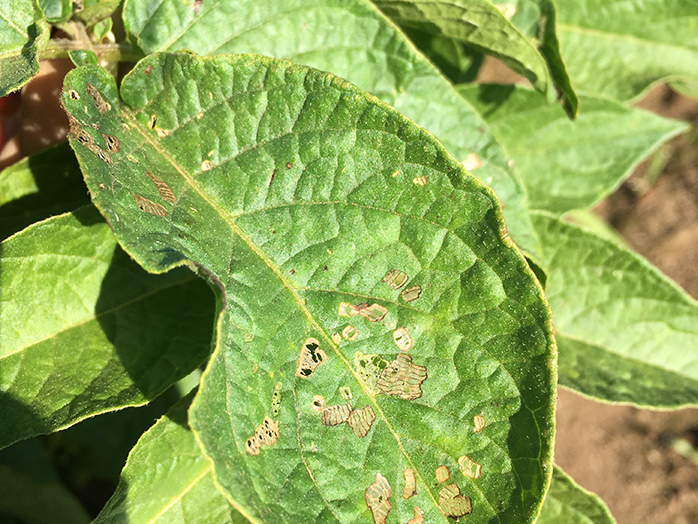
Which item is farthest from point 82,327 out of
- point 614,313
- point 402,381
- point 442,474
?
point 614,313

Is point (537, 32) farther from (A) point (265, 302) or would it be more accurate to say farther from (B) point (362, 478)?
(B) point (362, 478)

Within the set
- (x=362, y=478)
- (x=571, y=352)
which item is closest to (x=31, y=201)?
(x=362, y=478)

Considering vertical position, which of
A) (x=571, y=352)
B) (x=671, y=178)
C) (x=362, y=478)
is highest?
(x=362, y=478)

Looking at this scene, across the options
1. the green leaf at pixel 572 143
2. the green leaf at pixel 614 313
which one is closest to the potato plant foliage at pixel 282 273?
the green leaf at pixel 614 313

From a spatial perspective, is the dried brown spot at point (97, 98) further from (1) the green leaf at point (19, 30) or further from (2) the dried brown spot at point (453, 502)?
(2) the dried brown spot at point (453, 502)

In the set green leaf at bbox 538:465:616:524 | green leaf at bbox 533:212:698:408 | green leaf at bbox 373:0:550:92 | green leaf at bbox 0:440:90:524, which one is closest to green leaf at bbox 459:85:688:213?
green leaf at bbox 533:212:698:408

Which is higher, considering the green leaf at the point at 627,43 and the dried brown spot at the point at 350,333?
the dried brown spot at the point at 350,333

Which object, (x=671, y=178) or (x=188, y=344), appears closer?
(x=188, y=344)
